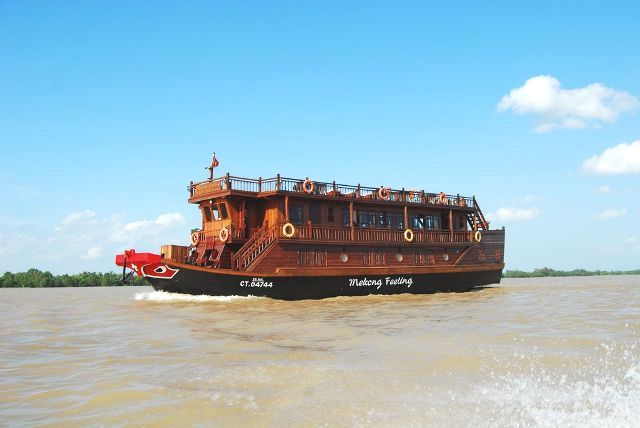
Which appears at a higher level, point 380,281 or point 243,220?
point 243,220

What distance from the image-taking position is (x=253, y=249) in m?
17.7

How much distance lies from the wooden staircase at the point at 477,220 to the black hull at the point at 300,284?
11.4 feet

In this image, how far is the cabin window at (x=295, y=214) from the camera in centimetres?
1922

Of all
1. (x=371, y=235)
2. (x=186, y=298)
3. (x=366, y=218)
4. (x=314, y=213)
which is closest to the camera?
(x=186, y=298)

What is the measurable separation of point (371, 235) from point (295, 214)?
3.35 metres

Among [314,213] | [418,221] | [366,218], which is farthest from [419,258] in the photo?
[314,213]

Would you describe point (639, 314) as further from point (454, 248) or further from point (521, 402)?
point (454, 248)

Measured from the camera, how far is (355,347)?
755 cm

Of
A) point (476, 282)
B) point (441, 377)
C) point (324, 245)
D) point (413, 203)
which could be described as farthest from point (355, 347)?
point (476, 282)

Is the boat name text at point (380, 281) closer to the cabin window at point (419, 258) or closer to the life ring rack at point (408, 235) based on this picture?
the cabin window at point (419, 258)

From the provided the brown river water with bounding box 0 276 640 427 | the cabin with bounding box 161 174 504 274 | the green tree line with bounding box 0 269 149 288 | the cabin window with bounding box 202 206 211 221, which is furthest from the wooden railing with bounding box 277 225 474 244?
the green tree line with bounding box 0 269 149 288

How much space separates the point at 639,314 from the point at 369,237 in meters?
10.6

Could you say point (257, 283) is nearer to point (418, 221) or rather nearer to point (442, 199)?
point (418, 221)

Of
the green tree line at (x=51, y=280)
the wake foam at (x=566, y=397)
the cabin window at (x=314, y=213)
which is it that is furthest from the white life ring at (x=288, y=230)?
the green tree line at (x=51, y=280)
